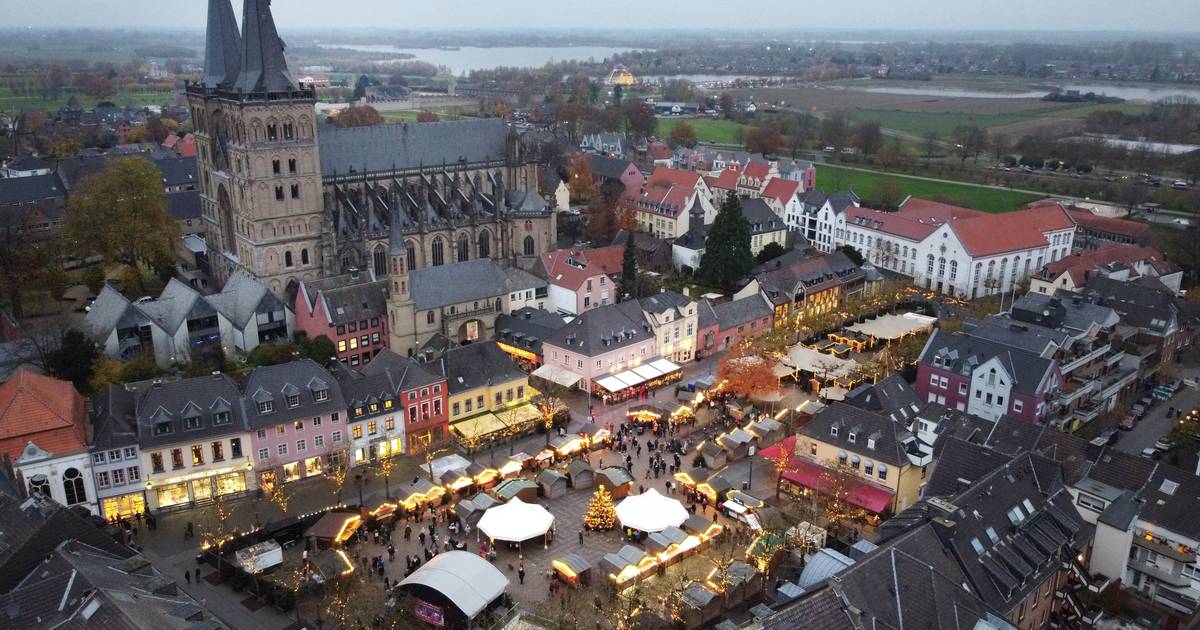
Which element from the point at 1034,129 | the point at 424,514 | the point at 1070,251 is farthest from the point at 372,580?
the point at 1034,129

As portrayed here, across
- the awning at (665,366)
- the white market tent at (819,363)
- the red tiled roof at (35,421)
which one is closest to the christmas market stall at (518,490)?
the awning at (665,366)

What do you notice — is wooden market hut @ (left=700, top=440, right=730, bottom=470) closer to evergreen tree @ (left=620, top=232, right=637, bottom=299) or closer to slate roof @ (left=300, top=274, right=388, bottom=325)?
evergreen tree @ (left=620, top=232, right=637, bottom=299)

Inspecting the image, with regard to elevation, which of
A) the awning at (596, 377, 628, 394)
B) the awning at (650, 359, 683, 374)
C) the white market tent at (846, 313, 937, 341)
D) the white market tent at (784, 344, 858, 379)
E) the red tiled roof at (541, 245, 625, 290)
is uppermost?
the red tiled roof at (541, 245, 625, 290)

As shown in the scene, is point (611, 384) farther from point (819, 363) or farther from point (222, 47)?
point (222, 47)

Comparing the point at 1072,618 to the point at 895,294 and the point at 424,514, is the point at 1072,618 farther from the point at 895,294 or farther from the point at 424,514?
the point at 895,294

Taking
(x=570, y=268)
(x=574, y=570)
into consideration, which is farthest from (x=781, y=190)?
(x=574, y=570)

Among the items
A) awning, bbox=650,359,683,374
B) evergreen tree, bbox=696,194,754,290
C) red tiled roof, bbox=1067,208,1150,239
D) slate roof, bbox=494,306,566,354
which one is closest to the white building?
red tiled roof, bbox=1067,208,1150,239

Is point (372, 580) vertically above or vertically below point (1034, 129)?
below
